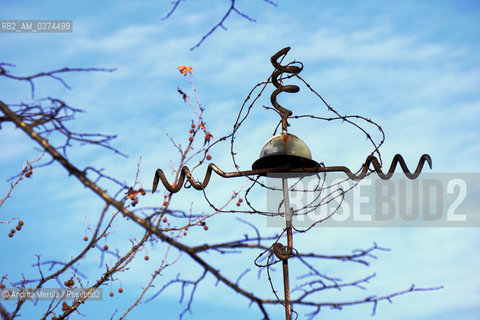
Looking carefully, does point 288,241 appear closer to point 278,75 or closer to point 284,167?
point 284,167

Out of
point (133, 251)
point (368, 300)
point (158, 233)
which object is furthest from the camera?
point (133, 251)

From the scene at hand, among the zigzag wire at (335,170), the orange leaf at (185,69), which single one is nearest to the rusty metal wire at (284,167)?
the zigzag wire at (335,170)

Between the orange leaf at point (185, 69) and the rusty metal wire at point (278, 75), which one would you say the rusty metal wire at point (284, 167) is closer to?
the rusty metal wire at point (278, 75)

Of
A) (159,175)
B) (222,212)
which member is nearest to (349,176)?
(222,212)

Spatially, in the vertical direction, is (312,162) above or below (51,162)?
above

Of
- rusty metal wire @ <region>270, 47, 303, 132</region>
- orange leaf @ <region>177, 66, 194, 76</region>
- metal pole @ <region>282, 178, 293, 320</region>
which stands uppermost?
orange leaf @ <region>177, 66, 194, 76</region>

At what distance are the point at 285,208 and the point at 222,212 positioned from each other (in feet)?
1.39

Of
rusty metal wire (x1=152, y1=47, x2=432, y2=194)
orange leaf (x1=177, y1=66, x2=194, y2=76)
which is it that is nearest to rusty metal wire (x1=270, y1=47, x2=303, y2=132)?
rusty metal wire (x1=152, y1=47, x2=432, y2=194)

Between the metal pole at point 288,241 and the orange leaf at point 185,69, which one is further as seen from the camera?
the orange leaf at point 185,69

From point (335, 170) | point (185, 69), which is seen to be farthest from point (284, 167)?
point (185, 69)

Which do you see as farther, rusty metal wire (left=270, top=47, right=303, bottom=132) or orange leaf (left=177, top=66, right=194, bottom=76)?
orange leaf (left=177, top=66, right=194, bottom=76)

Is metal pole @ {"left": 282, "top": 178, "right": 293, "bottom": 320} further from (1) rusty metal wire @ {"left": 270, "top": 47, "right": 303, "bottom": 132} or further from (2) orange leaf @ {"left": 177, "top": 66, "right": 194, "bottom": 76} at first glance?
(2) orange leaf @ {"left": 177, "top": 66, "right": 194, "bottom": 76}

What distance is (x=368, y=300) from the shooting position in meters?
2.09

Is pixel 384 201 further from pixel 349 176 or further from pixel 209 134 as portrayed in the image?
pixel 209 134
